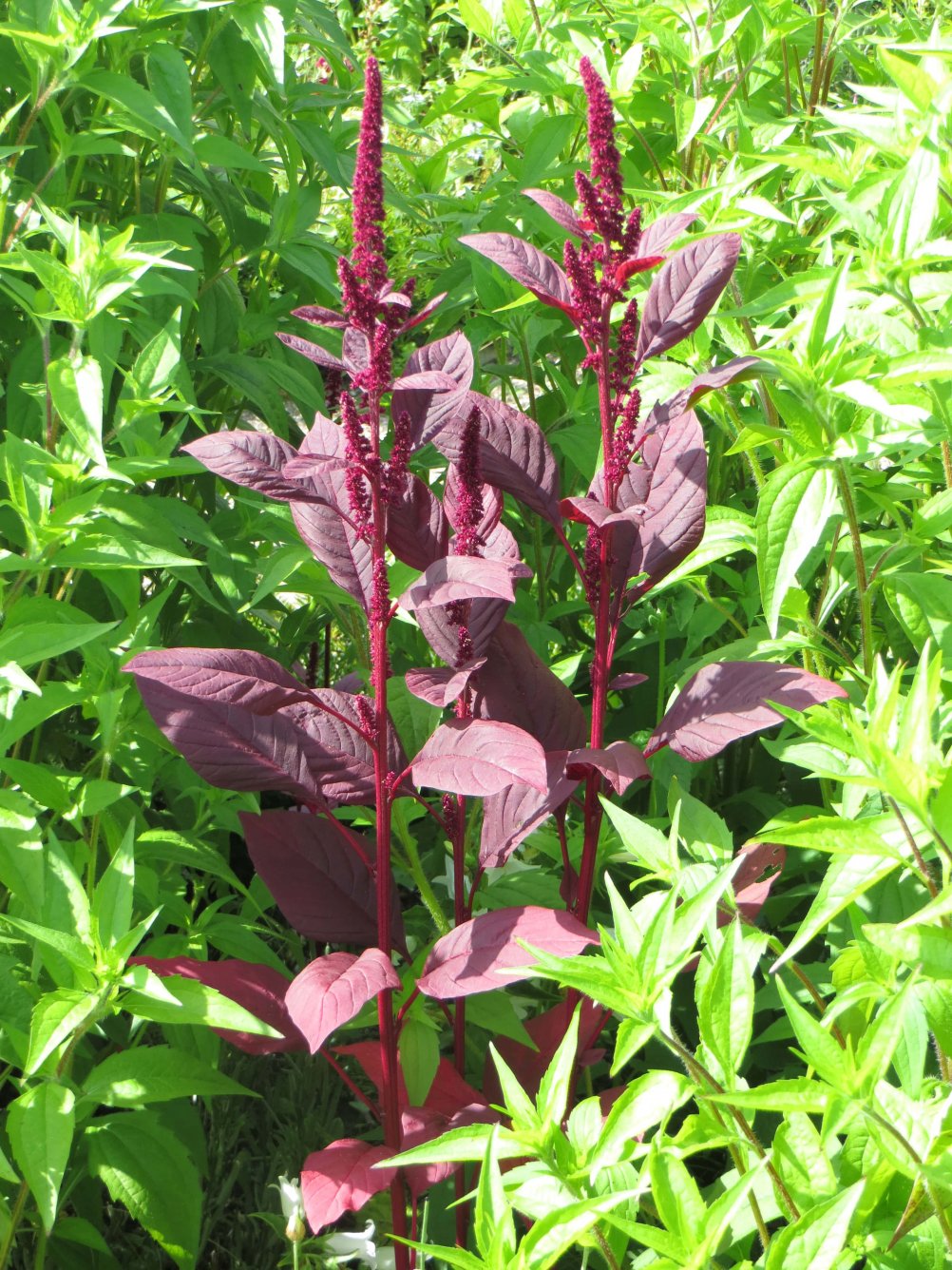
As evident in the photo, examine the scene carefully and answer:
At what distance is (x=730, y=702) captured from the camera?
1.26 metres

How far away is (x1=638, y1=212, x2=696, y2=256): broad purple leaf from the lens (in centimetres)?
128

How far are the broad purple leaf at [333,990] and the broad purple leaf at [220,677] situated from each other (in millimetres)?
252

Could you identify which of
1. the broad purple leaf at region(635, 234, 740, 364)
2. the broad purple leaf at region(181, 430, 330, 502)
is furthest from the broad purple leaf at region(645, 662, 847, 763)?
the broad purple leaf at region(181, 430, 330, 502)

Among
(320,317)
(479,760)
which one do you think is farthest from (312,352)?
(479,760)

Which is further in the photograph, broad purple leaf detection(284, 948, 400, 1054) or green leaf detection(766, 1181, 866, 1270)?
broad purple leaf detection(284, 948, 400, 1054)

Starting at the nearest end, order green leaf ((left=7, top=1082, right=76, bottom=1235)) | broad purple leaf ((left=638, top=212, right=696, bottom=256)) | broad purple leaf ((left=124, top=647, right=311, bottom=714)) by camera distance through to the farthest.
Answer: green leaf ((left=7, top=1082, right=76, bottom=1235)) → broad purple leaf ((left=124, top=647, right=311, bottom=714)) → broad purple leaf ((left=638, top=212, right=696, bottom=256))

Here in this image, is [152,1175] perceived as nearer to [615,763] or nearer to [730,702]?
[615,763]

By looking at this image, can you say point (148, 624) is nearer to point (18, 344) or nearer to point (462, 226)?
point (18, 344)

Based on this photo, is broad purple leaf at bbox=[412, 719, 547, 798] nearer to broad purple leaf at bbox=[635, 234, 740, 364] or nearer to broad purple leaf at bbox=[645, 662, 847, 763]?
broad purple leaf at bbox=[645, 662, 847, 763]

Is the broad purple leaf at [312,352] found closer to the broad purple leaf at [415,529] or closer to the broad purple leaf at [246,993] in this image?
the broad purple leaf at [415,529]

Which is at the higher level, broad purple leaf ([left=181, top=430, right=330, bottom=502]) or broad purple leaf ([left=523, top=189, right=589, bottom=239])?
broad purple leaf ([left=523, top=189, right=589, bottom=239])

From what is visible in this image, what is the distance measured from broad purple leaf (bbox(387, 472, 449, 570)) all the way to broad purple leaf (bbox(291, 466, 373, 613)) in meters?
0.03

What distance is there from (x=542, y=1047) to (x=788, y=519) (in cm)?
64

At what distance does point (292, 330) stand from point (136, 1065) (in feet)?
3.74
